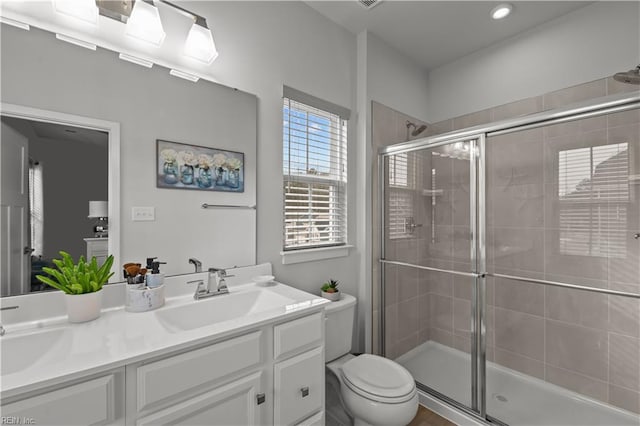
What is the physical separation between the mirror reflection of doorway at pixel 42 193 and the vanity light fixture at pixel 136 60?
1.17ft

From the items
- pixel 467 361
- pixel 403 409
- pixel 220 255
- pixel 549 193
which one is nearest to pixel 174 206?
pixel 220 255

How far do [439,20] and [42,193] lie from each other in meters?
2.54

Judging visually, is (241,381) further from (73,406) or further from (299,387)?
(73,406)

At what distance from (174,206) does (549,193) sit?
2308 millimetres

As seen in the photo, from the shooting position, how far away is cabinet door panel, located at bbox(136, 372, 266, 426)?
89cm

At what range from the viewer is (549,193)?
1.95 m

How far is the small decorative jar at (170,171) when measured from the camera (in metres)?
1.37

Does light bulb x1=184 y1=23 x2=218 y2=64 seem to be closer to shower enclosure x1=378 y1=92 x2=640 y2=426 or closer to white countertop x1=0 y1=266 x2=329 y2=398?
white countertop x1=0 y1=266 x2=329 y2=398

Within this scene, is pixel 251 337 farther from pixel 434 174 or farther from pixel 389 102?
pixel 389 102

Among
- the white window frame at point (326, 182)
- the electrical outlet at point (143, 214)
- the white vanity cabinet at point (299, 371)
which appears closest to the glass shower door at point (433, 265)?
the white window frame at point (326, 182)

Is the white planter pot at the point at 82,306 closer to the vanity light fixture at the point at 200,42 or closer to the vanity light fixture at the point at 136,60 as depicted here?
the vanity light fixture at the point at 136,60

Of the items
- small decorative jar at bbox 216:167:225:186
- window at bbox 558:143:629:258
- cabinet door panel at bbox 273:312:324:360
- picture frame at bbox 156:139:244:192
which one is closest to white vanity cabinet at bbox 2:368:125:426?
cabinet door panel at bbox 273:312:324:360

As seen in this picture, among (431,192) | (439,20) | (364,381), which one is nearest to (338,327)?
(364,381)

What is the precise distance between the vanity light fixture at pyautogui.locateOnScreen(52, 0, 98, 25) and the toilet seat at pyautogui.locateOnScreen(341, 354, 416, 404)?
205cm
